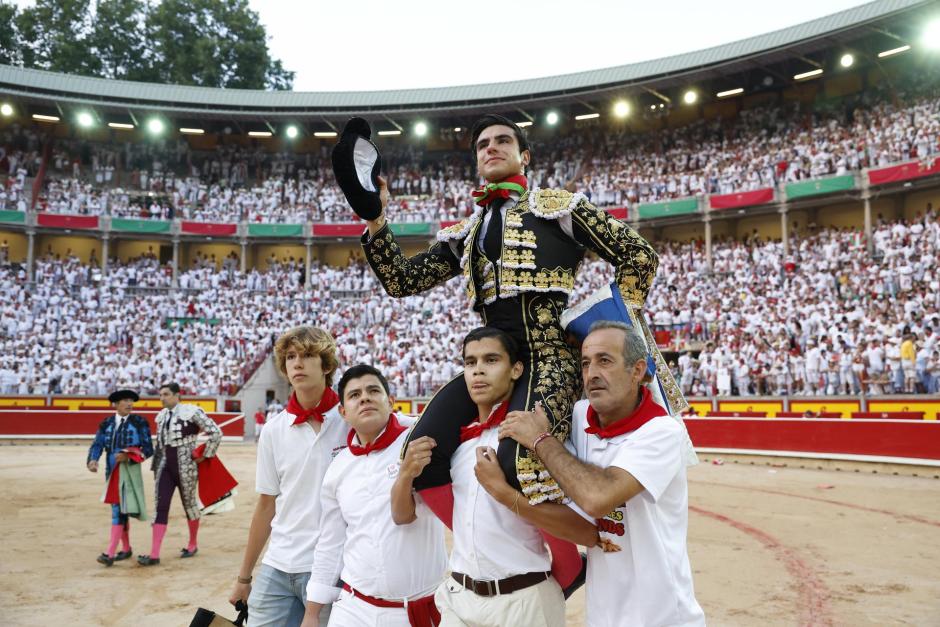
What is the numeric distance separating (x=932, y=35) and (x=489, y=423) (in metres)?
25.8

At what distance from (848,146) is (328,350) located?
23548 mm

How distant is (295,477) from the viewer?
128 inches

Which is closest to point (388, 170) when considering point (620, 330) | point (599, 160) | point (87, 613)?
point (599, 160)

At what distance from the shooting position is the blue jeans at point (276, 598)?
3.08m

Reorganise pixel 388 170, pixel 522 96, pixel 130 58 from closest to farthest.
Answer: pixel 522 96 < pixel 388 170 < pixel 130 58

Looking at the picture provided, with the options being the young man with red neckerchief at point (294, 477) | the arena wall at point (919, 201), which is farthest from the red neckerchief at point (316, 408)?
the arena wall at point (919, 201)

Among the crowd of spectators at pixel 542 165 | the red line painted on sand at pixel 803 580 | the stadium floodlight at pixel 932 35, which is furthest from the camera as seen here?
the crowd of spectators at pixel 542 165

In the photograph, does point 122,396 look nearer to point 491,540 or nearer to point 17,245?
point 491,540

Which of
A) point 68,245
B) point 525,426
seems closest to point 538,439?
point 525,426

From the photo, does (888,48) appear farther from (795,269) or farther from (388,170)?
Answer: (388,170)

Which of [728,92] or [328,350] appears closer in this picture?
[328,350]

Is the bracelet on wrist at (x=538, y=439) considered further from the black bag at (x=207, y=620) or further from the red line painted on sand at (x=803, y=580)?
the red line painted on sand at (x=803, y=580)

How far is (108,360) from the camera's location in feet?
74.3

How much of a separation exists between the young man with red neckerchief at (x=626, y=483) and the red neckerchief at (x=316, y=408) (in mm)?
1284
